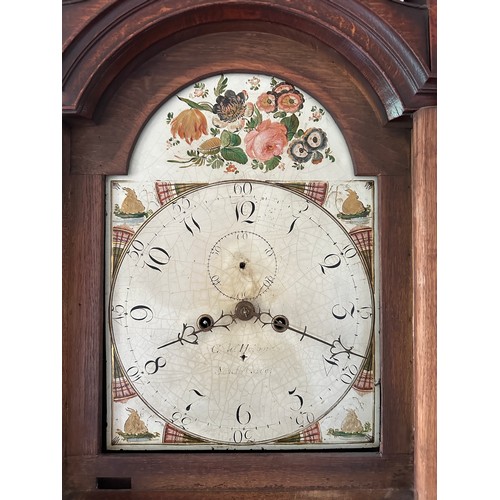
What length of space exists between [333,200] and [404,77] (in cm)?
27

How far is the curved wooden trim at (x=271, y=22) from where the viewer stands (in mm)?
1112

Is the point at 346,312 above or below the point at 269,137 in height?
below

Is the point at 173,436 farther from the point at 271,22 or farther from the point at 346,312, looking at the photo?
the point at 271,22

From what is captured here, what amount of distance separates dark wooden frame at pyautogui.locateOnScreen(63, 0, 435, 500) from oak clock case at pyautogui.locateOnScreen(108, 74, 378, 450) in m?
0.03

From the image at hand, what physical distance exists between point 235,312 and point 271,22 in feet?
1.92

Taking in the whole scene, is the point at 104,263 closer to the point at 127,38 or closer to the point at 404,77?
the point at 127,38

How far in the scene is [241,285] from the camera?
3.98 feet

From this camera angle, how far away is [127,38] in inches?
44.3

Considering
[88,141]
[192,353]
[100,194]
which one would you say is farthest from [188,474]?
[88,141]

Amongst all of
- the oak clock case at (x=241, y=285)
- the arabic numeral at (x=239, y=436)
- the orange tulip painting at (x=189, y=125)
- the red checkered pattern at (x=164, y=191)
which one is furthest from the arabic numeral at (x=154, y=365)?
the orange tulip painting at (x=189, y=125)

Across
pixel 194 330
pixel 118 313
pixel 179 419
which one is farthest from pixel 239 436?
pixel 118 313

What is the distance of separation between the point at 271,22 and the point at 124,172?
1.38 feet

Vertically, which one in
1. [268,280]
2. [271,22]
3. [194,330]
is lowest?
[194,330]

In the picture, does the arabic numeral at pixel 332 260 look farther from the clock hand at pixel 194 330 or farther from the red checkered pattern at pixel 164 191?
the red checkered pattern at pixel 164 191
